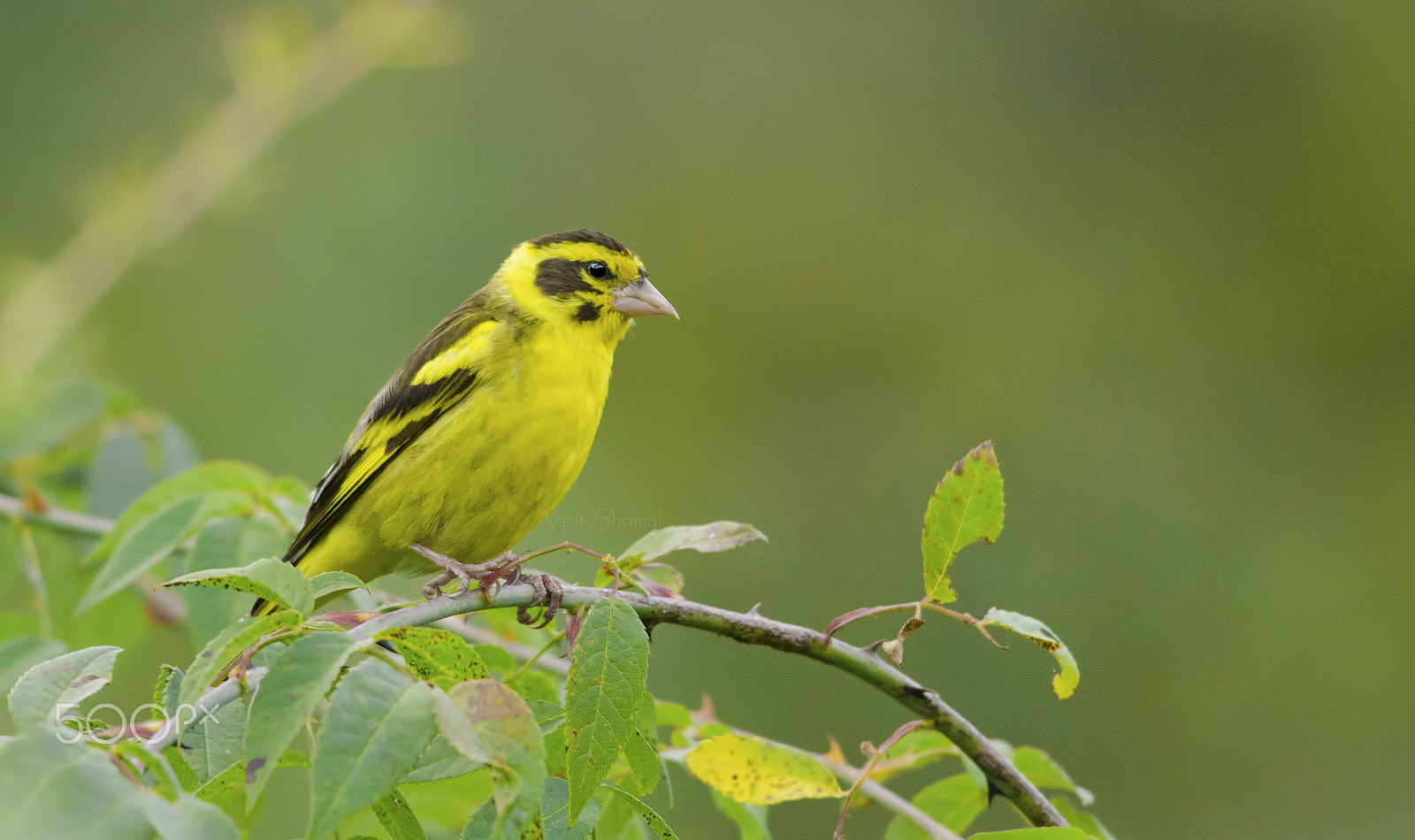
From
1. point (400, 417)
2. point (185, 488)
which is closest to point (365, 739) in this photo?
point (185, 488)

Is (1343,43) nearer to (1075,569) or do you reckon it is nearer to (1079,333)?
(1079,333)

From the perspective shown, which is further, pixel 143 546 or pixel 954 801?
pixel 143 546

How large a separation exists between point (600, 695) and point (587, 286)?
3.24m

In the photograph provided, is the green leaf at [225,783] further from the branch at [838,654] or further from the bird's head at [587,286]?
the bird's head at [587,286]

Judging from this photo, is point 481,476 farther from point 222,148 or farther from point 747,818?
point 747,818

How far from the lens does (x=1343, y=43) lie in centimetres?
1134

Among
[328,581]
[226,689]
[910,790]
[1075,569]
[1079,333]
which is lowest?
[910,790]

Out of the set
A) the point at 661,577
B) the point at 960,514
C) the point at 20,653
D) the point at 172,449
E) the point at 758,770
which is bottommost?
the point at 20,653

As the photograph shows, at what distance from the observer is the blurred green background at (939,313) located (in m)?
8.95

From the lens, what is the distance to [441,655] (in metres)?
1.77

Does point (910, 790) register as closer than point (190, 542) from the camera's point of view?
No

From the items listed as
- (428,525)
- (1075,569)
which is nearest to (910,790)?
(1075,569)

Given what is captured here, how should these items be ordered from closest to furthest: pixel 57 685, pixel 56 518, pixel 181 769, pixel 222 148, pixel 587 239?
pixel 57 685 < pixel 181 769 < pixel 56 518 < pixel 222 148 < pixel 587 239

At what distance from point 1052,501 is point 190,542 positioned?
767 cm
